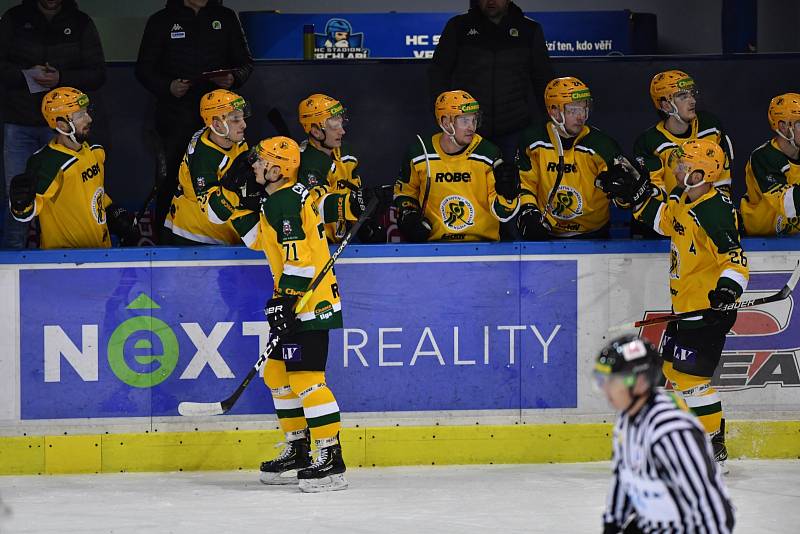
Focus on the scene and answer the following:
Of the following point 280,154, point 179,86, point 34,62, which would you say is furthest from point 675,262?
point 34,62

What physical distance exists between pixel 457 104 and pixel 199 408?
1825 mm

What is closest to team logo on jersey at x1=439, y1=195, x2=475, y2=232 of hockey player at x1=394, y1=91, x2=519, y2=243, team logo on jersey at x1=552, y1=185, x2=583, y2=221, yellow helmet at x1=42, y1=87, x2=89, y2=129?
hockey player at x1=394, y1=91, x2=519, y2=243

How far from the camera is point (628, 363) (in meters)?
3.29

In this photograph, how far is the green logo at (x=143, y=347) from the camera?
5.98m

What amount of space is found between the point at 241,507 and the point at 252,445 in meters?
0.65

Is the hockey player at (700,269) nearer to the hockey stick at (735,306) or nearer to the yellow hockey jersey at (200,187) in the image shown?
the hockey stick at (735,306)

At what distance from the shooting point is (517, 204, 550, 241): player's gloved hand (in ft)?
20.6

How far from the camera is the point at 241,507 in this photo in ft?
17.8

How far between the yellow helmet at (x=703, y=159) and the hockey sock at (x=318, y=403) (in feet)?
5.70

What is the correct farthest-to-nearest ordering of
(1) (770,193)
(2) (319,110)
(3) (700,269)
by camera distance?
(2) (319,110)
(1) (770,193)
(3) (700,269)

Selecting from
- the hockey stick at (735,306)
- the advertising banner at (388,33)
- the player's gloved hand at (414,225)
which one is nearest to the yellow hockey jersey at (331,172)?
the player's gloved hand at (414,225)

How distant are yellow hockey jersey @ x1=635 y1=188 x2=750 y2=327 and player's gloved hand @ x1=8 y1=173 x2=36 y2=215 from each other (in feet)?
8.94

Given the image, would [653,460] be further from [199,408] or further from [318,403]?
[199,408]

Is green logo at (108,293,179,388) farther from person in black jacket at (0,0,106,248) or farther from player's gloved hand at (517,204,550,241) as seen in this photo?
player's gloved hand at (517,204,550,241)
